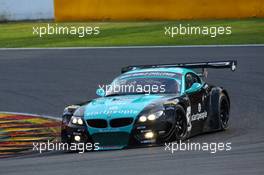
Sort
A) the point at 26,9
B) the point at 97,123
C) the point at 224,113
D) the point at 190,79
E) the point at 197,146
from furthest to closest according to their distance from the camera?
the point at 26,9, the point at 224,113, the point at 190,79, the point at 97,123, the point at 197,146

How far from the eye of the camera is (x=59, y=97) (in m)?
20.2

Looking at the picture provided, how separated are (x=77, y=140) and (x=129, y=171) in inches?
139

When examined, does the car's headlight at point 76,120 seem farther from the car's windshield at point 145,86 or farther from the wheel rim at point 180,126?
the wheel rim at point 180,126

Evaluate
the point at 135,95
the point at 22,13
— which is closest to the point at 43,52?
the point at 22,13

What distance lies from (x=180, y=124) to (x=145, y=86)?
1171 millimetres

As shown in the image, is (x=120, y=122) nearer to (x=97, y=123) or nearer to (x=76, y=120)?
(x=97, y=123)

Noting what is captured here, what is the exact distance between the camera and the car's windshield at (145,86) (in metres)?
14.9

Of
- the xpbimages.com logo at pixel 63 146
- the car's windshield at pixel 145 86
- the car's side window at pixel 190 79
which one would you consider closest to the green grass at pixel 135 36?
the car's side window at pixel 190 79

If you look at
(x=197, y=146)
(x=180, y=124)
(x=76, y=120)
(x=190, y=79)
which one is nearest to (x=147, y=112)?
(x=180, y=124)

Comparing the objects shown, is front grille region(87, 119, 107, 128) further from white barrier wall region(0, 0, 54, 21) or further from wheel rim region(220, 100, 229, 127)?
white barrier wall region(0, 0, 54, 21)

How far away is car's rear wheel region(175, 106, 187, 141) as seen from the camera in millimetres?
13875

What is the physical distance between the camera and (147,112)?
13703mm

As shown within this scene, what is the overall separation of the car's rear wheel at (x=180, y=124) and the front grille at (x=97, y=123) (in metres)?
1.05

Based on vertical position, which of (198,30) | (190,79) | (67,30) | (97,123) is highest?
(67,30)
